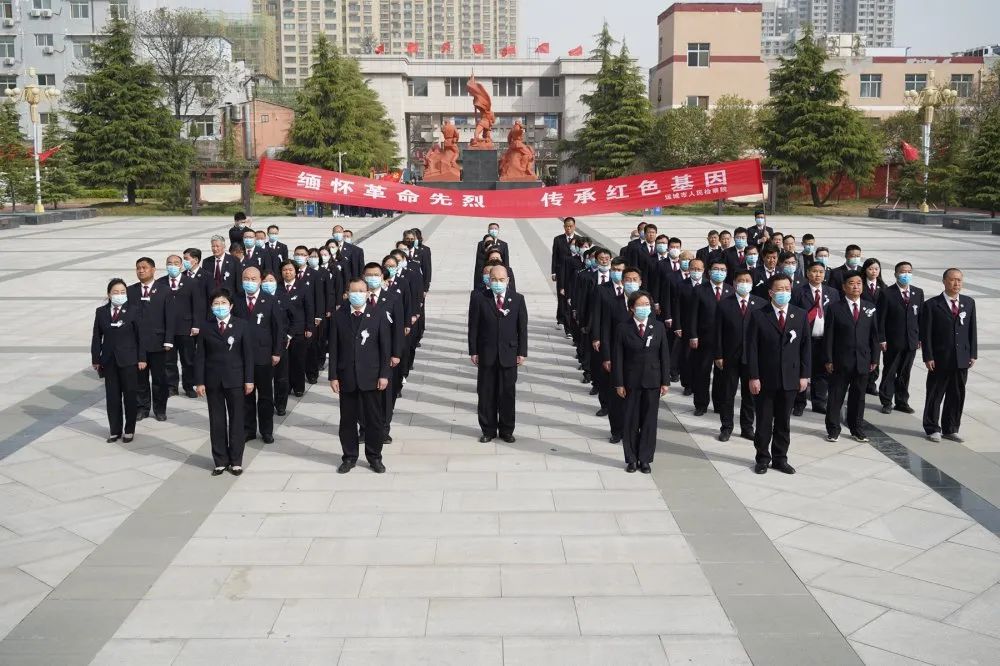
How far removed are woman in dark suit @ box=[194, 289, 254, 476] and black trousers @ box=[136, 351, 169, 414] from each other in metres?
1.71

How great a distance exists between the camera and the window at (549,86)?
73.1m

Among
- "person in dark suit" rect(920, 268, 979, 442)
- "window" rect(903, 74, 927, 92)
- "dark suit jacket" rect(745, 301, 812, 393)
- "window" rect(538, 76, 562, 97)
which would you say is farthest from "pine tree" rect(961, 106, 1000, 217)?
"window" rect(538, 76, 562, 97)

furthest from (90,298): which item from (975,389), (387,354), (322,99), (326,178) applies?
(322,99)

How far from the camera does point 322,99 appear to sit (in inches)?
1742

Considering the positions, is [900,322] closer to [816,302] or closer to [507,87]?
[816,302]

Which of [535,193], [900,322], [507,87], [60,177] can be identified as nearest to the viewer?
[900,322]

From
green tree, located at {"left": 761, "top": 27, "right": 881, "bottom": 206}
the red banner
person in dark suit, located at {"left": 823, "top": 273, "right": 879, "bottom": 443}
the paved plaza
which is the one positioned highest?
green tree, located at {"left": 761, "top": 27, "right": 881, "bottom": 206}

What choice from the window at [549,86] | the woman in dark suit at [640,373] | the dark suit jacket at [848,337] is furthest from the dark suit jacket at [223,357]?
the window at [549,86]

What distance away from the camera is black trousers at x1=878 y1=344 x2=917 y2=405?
9.15 metres

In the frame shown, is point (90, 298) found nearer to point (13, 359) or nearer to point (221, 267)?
point (13, 359)

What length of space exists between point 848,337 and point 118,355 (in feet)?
20.6

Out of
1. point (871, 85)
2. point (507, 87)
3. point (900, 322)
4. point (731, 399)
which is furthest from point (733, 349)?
point (507, 87)

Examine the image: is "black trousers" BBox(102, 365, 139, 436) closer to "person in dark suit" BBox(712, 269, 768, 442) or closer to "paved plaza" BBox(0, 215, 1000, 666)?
"paved plaza" BBox(0, 215, 1000, 666)

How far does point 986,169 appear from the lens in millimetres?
29891
